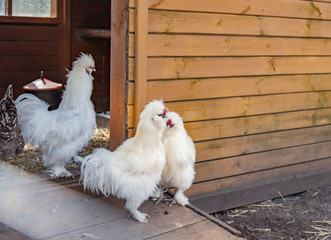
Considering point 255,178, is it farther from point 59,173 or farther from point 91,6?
point 91,6

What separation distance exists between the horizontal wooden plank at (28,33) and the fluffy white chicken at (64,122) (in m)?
2.11

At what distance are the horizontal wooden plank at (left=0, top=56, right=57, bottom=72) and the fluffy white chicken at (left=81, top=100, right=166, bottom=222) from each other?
3.17 meters

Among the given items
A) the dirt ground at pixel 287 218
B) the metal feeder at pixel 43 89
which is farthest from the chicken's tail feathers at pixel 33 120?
the dirt ground at pixel 287 218

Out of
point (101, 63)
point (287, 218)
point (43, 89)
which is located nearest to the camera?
point (287, 218)

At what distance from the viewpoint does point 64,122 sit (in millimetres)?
4195

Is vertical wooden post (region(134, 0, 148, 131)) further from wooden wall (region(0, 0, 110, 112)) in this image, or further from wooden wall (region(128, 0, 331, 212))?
wooden wall (region(0, 0, 110, 112))

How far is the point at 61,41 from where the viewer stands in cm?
653

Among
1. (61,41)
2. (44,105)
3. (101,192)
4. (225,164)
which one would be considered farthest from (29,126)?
(61,41)

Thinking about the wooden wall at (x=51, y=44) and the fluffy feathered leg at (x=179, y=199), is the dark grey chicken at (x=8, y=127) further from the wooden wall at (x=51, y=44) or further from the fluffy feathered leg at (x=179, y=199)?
the wooden wall at (x=51, y=44)

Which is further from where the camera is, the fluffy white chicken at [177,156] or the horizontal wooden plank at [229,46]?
the horizontal wooden plank at [229,46]

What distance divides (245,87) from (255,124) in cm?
44

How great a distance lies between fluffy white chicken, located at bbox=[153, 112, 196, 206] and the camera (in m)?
3.75

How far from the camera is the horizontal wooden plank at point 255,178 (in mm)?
4672

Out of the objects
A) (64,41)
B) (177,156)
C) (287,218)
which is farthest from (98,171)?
(64,41)
